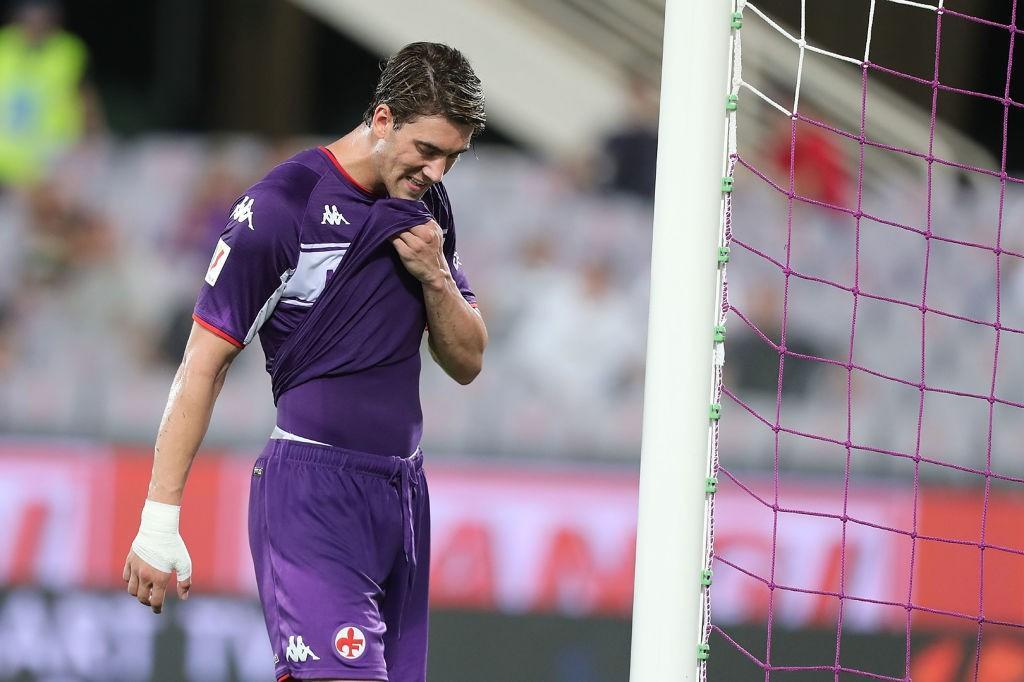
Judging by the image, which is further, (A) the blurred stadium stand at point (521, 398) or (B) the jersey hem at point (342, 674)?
(A) the blurred stadium stand at point (521, 398)

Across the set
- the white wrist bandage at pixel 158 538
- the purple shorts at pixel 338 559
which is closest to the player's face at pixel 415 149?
the purple shorts at pixel 338 559

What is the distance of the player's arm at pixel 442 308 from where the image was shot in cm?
271

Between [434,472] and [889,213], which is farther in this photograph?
[889,213]

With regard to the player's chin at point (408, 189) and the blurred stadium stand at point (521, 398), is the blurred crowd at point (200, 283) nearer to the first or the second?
the blurred stadium stand at point (521, 398)

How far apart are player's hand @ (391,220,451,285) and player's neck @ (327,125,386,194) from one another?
0.14 meters

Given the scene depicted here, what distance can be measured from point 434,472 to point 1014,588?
250 cm

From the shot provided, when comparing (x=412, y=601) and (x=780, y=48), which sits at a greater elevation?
(x=780, y=48)

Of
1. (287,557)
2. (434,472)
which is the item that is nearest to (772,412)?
(434,472)

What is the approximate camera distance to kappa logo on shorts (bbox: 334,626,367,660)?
2631mm

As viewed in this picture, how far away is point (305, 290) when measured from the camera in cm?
275

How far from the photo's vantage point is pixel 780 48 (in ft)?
25.7

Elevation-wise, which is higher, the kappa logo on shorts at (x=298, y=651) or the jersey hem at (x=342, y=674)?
the kappa logo on shorts at (x=298, y=651)

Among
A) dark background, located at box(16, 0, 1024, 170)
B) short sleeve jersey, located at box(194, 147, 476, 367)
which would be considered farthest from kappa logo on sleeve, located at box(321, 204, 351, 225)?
dark background, located at box(16, 0, 1024, 170)

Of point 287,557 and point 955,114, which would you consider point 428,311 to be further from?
point 955,114
